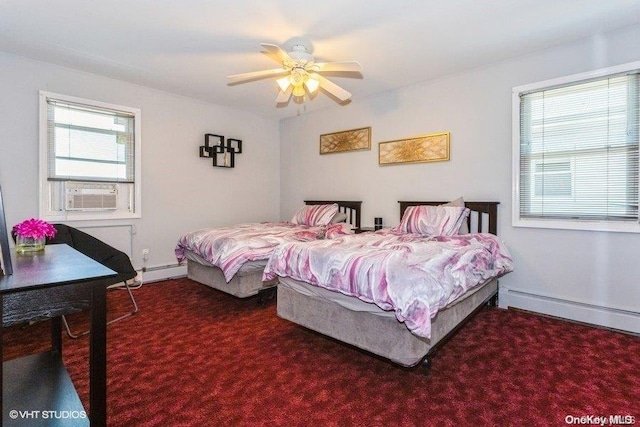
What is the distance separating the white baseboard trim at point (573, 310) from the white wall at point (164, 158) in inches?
147

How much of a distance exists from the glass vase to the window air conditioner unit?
6.49ft

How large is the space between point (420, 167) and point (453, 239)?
127cm

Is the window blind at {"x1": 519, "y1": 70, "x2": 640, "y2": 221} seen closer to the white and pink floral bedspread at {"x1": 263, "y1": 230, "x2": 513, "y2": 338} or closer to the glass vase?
the white and pink floral bedspread at {"x1": 263, "y1": 230, "x2": 513, "y2": 338}

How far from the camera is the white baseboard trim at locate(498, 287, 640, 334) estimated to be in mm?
2635

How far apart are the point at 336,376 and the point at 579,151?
2.85 meters

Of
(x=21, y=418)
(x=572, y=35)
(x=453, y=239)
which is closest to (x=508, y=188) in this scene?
(x=453, y=239)

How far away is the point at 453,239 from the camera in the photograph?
2.89 meters

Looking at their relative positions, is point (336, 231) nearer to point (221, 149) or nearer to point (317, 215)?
point (317, 215)

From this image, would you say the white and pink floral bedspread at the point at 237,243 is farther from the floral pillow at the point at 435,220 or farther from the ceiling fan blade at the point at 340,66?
the ceiling fan blade at the point at 340,66

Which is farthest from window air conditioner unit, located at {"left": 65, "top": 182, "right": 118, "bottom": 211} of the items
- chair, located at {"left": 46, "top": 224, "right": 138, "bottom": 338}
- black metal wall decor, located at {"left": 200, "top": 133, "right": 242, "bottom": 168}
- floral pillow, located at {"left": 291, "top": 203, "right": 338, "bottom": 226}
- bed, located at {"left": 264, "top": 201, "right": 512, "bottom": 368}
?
bed, located at {"left": 264, "top": 201, "right": 512, "bottom": 368}

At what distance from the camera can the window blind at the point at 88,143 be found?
3430mm

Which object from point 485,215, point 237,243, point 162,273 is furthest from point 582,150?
point 162,273

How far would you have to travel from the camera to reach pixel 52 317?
1.18m

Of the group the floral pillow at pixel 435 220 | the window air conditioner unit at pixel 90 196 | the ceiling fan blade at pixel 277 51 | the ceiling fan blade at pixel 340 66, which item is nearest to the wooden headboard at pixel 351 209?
the floral pillow at pixel 435 220
